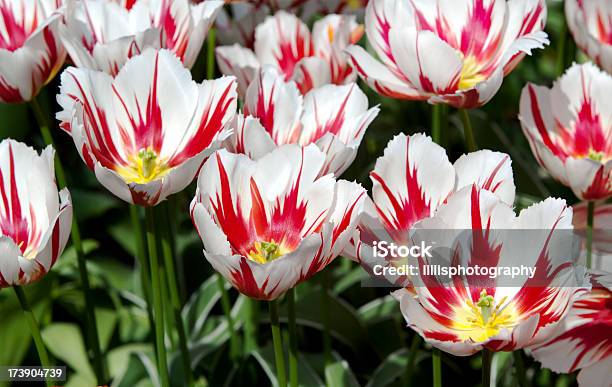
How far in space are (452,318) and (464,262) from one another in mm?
38

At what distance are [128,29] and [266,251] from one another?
0.86 feet

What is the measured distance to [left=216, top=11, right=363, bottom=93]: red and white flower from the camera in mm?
928

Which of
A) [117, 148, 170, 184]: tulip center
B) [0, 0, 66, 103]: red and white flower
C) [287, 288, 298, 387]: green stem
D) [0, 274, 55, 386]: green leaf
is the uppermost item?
[0, 0, 66, 103]: red and white flower

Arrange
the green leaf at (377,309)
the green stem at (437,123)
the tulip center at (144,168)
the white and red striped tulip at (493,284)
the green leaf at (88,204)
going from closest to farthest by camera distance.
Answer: the white and red striped tulip at (493,284)
the tulip center at (144,168)
the green stem at (437,123)
the green leaf at (377,309)
the green leaf at (88,204)

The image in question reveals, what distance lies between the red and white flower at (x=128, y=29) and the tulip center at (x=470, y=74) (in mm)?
213

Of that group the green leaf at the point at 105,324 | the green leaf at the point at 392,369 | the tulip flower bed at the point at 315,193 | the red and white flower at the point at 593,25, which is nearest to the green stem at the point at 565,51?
the tulip flower bed at the point at 315,193

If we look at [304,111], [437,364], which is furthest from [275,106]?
[437,364]

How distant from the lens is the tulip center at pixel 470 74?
801 mm

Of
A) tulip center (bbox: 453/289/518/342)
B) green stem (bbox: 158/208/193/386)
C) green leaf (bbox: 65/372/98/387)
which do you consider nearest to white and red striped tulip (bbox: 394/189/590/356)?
tulip center (bbox: 453/289/518/342)

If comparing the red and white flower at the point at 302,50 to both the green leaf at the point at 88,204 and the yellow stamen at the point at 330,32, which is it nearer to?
→ the yellow stamen at the point at 330,32

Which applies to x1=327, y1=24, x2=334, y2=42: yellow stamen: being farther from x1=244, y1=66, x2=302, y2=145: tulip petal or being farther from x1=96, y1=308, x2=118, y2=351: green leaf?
x1=96, y1=308, x2=118, y2=351: green leaf

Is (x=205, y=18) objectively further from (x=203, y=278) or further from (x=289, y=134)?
(x=203, y=278)

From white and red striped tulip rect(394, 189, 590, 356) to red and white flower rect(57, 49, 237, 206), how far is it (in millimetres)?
171

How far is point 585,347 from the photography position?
30.8 inches
